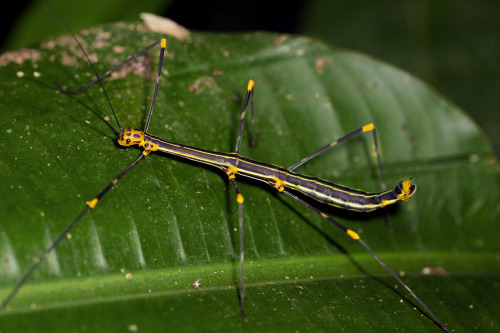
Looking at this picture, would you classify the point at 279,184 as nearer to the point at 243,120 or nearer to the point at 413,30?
the point at 243,120

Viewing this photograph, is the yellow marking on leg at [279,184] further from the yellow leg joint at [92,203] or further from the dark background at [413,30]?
the dark background at [413,30]

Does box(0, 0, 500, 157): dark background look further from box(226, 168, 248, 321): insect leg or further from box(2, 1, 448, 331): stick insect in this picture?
box(226, 168, 248, 321): insect leg

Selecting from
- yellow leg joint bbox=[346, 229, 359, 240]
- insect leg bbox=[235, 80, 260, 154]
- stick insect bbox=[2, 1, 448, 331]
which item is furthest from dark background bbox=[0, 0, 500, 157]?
yellow leg joint bbox=[346, 229, 359, 240]

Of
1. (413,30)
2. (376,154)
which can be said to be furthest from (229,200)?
(413,30)

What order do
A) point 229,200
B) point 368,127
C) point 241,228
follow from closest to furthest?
point 241,228, point 229,200, point 368,127

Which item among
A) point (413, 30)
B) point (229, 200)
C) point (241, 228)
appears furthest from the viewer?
point (413, 30)

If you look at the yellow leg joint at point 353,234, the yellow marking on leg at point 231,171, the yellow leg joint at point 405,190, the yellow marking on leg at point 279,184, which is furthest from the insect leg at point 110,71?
the yellow leg joint at point 405,190
